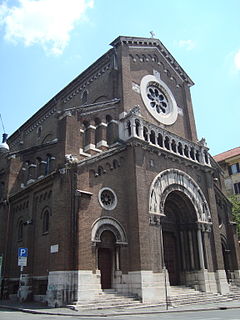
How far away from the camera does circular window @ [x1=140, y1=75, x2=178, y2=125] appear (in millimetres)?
26766

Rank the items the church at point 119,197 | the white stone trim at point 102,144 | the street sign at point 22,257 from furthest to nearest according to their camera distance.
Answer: the white stone trim at point 102,144 → the church at point 119,197 → the street sign at point 22,257

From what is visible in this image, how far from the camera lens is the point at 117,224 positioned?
19.6m

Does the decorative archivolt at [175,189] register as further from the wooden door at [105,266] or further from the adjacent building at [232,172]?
the adjacent building at [232,172]

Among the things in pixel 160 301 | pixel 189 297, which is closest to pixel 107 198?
pixel 160 301

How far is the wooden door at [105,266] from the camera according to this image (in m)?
18.9

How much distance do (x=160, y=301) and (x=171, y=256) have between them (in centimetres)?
606

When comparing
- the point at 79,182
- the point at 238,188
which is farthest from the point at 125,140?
the point at 238,188

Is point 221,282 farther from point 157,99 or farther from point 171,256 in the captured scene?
point 157,99

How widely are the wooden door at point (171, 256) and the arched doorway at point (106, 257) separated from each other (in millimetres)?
5570

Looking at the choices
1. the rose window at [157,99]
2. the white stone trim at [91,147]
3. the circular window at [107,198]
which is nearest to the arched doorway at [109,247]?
the circular window at [107,198]

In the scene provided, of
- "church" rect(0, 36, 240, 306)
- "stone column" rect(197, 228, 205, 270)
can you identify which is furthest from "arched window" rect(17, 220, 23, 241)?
"stone column" rect(197, 228, 205, 270)

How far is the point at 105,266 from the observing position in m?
19.2

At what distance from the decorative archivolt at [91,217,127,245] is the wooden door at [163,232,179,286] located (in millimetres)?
5529

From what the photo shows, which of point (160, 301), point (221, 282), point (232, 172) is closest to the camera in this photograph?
point (160, 301)
